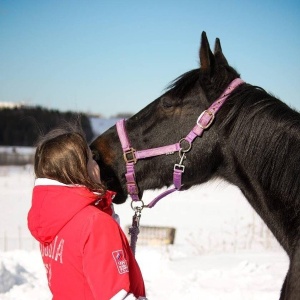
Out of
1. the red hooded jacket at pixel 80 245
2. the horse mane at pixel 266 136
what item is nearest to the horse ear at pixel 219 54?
the horse mane at pixel 266 136

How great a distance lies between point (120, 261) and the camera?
2107 mm

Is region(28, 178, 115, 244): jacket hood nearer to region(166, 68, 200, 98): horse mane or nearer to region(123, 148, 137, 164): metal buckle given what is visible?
region(123, 148, 137, 164): metal buckle

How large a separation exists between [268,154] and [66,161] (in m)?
1.14

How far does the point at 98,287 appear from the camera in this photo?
81.2 inches

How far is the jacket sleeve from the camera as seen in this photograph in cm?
206

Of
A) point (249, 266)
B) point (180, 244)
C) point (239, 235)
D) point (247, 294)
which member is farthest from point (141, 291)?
point (239, 235)

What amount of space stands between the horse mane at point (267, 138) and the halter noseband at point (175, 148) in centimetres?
8

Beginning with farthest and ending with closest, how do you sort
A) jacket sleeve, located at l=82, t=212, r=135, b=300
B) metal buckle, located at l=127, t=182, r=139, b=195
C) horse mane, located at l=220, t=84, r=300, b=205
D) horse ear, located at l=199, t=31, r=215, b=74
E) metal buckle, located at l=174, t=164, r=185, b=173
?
metal buckle, located at l=127, t=182, r=139, b=195 < metal buckle, located at l=174, t=164, r=185, b=173 < horse ear, located at l=199, t=31, r=215, b=74 < horse mane, located at l=220, t=84, r=300, b=205 < jacket sleeve, located at l=82, t=212, r=135, b=300

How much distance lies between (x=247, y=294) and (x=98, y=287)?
13.5 ft

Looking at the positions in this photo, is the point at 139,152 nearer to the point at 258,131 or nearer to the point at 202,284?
the point at 258,131

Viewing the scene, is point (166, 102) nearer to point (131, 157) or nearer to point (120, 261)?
point (131, 157)

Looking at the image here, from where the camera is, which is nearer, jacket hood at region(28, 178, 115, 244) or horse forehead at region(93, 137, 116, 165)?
jacket hood at region(28, 178, 115, 244)

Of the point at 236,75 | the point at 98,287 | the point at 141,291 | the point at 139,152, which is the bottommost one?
the point at 141,291

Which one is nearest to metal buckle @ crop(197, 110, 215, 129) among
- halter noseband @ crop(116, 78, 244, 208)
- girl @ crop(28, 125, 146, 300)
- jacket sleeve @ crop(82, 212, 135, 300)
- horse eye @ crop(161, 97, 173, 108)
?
halter noseband @ crop(116, 78, 244, 208)
